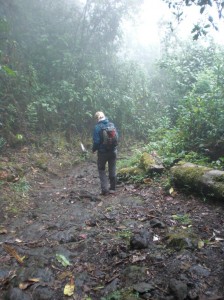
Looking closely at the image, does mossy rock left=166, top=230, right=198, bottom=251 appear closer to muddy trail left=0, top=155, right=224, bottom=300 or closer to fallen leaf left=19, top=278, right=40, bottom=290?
muddy trail left=0, top=155, right=224, bottom=300

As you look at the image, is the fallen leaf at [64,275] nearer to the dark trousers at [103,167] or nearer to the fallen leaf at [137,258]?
the fallen leaf at [137,258]

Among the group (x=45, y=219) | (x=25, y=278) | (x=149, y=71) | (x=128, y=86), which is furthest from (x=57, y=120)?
(x=149, y=71)

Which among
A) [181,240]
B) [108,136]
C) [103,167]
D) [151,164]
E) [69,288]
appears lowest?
[69,288]

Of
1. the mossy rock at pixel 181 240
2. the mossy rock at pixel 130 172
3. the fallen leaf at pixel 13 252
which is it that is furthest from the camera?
the mossy rock at pixel 130 172

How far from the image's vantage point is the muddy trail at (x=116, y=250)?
3.25 m

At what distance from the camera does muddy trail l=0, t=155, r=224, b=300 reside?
3254 mm

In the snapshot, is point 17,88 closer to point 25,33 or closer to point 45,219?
point 25,33

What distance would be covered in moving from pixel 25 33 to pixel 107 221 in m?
11.7

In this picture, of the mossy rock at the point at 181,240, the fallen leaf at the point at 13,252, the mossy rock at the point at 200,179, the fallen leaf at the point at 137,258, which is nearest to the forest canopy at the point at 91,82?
the mossy rock at the point at 200,179

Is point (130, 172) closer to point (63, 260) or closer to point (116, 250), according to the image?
point (116, 250)

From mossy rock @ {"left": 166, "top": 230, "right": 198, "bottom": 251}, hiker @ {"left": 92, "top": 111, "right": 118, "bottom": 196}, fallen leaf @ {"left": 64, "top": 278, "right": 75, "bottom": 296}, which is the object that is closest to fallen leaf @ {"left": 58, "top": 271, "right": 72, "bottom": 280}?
fallen leaf @ {"left": 64, "top": 278, "right": 75, "bottom": 296}

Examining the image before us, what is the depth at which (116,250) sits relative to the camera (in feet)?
13.3

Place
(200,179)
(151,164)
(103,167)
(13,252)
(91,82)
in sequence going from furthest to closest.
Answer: (91,82), (151,164), (103,167), (200,179), (13,252)

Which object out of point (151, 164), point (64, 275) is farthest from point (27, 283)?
point (151, 164)
